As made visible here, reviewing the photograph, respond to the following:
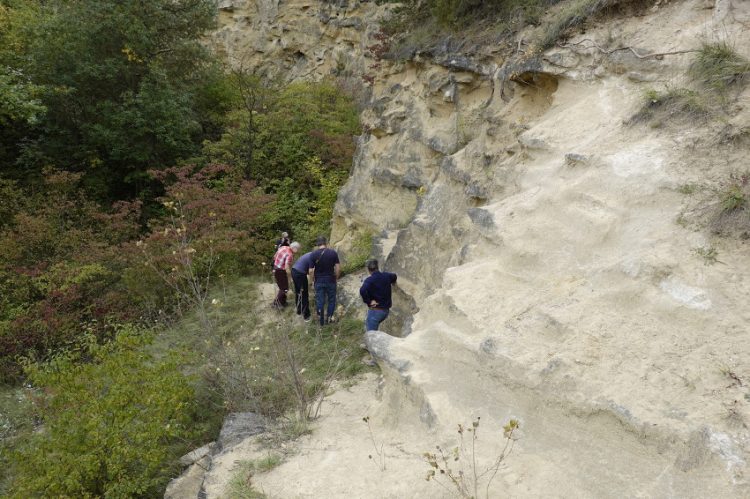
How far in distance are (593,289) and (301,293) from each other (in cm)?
452

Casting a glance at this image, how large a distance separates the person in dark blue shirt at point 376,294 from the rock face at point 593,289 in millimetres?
562

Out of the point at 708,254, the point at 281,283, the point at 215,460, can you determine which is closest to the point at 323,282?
the point at 281,283

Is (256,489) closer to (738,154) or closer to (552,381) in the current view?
(552,381)

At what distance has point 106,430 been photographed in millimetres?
4250

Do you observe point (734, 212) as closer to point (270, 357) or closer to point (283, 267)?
point (270, 357)

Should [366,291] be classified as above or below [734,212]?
below

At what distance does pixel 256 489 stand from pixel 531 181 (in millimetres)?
3654

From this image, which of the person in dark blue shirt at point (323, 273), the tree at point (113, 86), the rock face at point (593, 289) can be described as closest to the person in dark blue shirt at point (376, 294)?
the rock face at point (593, 289)

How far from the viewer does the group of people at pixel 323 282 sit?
611 cm

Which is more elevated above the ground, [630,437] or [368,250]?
[630,437]

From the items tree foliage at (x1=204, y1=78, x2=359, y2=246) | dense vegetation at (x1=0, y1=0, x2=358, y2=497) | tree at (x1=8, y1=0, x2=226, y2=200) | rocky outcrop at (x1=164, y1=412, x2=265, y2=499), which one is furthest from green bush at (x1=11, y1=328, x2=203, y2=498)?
tree at (x1=8, y1=0, x2=226, y2=200)

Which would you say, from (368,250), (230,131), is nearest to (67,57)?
(230,131)

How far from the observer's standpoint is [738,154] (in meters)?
3.67

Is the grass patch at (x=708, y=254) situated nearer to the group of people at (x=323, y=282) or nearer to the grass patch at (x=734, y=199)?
the grass patch at (x=734, y=199)
